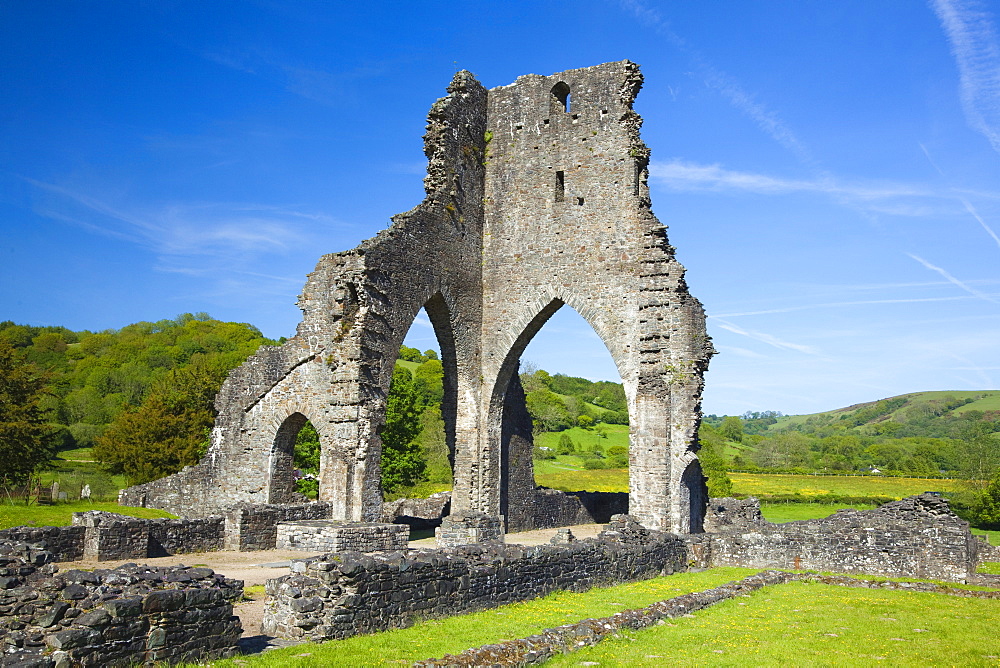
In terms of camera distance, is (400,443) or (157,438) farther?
(400,443)

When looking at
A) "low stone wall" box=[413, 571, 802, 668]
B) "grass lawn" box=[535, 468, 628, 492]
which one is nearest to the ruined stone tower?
"low stone wall" box=[413, 571, 802, 668]

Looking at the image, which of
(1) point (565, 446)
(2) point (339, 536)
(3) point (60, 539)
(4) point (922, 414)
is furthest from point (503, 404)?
(4) point (922, 414)

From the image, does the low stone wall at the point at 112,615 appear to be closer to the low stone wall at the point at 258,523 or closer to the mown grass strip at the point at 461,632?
the mown grass strip at the point at 461,632

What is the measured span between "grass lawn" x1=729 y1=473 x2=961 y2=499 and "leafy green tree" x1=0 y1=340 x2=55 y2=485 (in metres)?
31.5

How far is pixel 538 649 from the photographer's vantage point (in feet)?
22.1

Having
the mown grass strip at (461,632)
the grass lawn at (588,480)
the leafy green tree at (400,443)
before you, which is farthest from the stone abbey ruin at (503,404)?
the grass lawn at (588,480)

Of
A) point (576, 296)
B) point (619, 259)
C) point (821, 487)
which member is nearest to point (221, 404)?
point (576, 296)

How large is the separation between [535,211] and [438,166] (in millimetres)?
2839

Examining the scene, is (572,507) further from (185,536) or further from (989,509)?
(989,509)

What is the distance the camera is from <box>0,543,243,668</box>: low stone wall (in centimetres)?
552

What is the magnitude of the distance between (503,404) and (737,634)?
13294mm

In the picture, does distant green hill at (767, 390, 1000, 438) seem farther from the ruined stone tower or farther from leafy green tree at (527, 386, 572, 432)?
the ruined stone tower

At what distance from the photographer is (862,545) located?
1507 cm

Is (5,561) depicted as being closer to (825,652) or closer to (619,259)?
(825,652)
